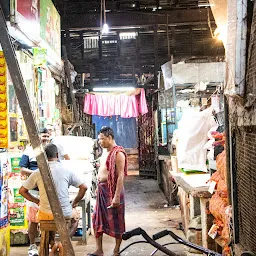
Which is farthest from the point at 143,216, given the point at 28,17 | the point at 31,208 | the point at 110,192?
the point at 28,17

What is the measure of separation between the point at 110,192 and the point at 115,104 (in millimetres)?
10858

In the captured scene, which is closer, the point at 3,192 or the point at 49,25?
the point at 3,192

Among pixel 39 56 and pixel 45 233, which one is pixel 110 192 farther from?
pixel 39 56

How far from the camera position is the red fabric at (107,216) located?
7.87 m

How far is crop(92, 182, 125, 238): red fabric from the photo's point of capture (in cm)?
787

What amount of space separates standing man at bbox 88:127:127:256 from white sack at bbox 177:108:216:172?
7.72 feet

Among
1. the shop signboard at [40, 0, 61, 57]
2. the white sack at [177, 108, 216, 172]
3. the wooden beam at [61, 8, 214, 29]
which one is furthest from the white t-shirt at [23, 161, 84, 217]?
the wooden beam at [61, 8, 214, 29]

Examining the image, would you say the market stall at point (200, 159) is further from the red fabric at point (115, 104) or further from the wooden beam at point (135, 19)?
the wooden beam at point (135, 19)

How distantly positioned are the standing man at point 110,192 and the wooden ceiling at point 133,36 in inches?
382

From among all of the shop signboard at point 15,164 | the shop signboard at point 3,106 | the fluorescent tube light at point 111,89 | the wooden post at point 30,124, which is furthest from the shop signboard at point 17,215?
the fluorescent tube light at point 111,89

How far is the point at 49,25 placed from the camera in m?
10.8

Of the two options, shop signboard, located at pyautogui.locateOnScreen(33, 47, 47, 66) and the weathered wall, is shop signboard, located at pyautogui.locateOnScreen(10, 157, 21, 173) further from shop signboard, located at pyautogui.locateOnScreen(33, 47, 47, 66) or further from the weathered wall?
the weathered wall

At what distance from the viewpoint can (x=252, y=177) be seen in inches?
128

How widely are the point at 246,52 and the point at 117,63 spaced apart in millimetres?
14880
